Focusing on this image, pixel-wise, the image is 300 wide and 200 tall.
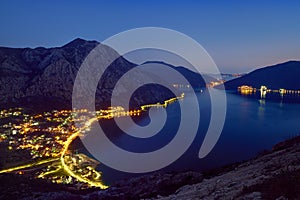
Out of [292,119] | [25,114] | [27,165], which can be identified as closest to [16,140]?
[27,165]

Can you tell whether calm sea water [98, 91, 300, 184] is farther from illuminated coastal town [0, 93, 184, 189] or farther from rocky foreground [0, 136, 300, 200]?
rocky foreground [0, 136, 300, 200]

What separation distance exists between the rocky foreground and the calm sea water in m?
22.0

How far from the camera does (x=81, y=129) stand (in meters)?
126

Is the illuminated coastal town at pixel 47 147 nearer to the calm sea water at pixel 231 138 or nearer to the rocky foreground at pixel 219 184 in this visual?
the calm sea water at pixel 231 138

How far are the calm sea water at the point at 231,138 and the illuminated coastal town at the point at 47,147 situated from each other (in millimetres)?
6149

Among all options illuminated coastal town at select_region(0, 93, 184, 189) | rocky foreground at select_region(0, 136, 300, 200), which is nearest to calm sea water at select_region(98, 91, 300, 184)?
illuminated coastal town at select_region(0, 93, 184, 189)

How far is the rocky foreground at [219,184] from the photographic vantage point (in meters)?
11.7

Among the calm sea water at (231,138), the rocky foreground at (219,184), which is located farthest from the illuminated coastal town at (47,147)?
the rocky foreground at (219,184)

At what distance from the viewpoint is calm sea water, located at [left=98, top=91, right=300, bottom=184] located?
6751cm

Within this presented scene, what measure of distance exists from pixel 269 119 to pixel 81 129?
8616 cm

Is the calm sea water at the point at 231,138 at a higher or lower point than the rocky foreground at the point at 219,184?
lower

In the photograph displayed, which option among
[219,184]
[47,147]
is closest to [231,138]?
[47,147]

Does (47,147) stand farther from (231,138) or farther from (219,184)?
(219,184)

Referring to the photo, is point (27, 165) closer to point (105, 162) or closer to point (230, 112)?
point (105, 162)
